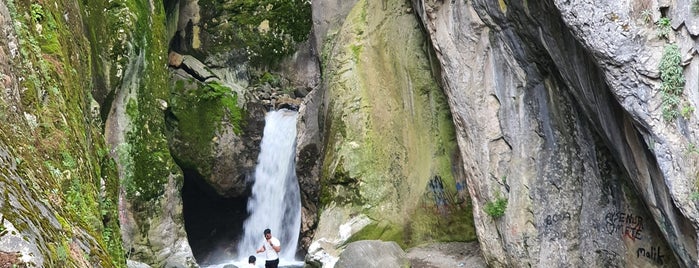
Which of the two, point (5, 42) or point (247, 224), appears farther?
point (247, 224)

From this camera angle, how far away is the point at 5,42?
16.2 feet

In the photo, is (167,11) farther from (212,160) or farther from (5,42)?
(5,42)

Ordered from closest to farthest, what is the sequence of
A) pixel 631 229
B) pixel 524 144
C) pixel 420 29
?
pixel 631 229, pixel 524 144, pixel 420 29

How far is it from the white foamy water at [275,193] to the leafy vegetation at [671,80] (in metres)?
9.55

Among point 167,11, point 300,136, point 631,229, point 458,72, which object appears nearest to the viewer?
point 631,229

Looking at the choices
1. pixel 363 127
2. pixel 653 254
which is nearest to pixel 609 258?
pixel 653 254

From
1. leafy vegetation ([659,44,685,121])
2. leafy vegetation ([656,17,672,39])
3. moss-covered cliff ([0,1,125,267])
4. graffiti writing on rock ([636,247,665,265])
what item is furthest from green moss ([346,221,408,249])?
leafy vegetation ([656,17,672,39])

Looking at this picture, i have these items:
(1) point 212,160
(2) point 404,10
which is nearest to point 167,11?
(1) point 212,160

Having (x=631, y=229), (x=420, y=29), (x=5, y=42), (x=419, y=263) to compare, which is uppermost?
(x=420, y=29)

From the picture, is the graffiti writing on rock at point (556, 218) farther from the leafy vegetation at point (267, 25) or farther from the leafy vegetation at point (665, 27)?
the leafy vegetation at point (267, 25)

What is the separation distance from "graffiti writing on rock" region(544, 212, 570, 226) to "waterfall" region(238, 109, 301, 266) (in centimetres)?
646

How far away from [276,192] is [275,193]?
34 millimetres

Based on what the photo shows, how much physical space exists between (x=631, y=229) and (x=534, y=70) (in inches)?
109

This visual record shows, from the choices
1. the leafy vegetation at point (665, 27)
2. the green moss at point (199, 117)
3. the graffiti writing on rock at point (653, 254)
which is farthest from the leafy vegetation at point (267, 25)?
the leafy vegetation at point (665, 27)
